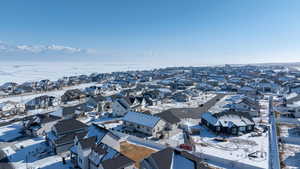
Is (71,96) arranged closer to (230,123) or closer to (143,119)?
(143,119)

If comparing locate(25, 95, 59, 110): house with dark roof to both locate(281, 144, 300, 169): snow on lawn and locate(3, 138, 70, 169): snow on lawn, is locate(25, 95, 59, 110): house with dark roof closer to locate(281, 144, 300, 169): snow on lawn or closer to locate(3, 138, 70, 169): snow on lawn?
locate(3, 138, 70, 169): snow on lawn

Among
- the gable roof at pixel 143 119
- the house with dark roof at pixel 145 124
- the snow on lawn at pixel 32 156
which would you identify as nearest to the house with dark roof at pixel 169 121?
the house with dark roof at pixel 145 124

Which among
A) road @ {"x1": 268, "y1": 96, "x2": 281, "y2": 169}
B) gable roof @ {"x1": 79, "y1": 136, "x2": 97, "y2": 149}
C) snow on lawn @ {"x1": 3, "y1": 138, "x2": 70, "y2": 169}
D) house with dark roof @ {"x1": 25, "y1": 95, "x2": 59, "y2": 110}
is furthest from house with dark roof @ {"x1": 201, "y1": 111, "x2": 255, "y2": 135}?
house with dark roof @ {"x1": 25, "y1": 95, "x2": 59, "y2": 110}

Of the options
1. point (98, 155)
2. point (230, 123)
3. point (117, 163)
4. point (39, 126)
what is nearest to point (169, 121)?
point (230, 123)

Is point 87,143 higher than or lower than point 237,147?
higher

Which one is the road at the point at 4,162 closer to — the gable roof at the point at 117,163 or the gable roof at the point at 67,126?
the gable roof at the point at 67,126

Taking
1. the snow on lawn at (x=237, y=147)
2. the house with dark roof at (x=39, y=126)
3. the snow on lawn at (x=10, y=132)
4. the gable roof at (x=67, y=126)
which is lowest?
the snow on lawn at (x=237, y=147)
